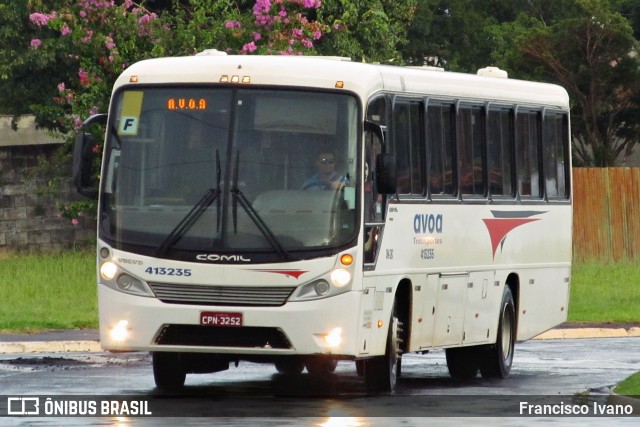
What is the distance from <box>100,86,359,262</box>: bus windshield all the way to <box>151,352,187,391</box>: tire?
1359 millimetres

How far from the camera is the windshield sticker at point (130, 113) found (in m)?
15.0

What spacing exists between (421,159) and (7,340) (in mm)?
6774

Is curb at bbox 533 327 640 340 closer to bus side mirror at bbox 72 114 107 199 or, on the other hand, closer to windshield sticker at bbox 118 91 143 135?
windshield sticker at bbox 118 91 143 135

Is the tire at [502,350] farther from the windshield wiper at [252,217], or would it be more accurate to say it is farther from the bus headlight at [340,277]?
the windshield wiper at [252,217]

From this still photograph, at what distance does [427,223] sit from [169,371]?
2.73 m

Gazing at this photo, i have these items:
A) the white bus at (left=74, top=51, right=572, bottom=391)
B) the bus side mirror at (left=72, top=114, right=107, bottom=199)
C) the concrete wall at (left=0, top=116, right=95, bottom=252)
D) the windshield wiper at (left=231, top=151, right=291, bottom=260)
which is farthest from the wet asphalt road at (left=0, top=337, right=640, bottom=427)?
the concrete wall at (left=0, top=116, right=95, bottom=252)

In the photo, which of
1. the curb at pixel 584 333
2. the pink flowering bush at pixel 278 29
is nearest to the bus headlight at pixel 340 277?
the curb at pixel 584 333

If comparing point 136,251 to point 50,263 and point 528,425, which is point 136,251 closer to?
point 528,425

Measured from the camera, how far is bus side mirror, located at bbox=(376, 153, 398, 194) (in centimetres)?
1480

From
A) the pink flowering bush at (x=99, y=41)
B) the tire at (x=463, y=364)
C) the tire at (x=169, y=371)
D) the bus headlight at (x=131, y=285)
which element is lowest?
the tire at (x=463, y=364)

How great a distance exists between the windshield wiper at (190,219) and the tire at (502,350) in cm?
493

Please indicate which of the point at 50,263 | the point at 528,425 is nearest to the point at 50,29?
the point at 50,263

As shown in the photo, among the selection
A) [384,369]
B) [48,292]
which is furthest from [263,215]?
[48,292]

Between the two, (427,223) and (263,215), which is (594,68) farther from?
(263,215)
